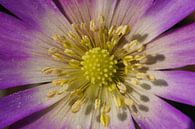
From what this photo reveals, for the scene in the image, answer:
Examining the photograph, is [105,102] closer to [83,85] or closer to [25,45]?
[83,85]

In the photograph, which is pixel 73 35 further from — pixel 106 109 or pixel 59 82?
pixel 106 109

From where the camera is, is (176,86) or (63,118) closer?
(176,86)

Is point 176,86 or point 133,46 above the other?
point 133,46

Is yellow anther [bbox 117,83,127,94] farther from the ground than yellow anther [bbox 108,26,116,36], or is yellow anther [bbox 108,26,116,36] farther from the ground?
yellow anther [bbox 108,26,116,36]

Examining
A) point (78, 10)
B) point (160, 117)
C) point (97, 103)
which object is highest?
point (78, 10)

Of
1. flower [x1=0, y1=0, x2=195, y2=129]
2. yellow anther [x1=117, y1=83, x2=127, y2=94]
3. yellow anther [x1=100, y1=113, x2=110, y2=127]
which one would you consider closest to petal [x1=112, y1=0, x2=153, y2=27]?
flower [x1=0, y1=0, x2=195, y2=129]

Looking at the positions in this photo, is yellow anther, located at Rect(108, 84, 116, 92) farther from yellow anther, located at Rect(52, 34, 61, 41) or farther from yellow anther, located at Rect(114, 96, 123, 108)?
yellow anther, located at Rect(52, 34, 61, 41)

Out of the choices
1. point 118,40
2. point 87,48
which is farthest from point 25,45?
point 118,40

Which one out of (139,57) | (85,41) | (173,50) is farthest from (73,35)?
(173,50)

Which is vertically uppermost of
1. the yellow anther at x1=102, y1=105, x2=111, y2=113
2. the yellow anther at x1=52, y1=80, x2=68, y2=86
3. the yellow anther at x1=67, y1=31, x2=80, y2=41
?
the yellow anther at x1=67, y1=31, x2=80, y2=41
